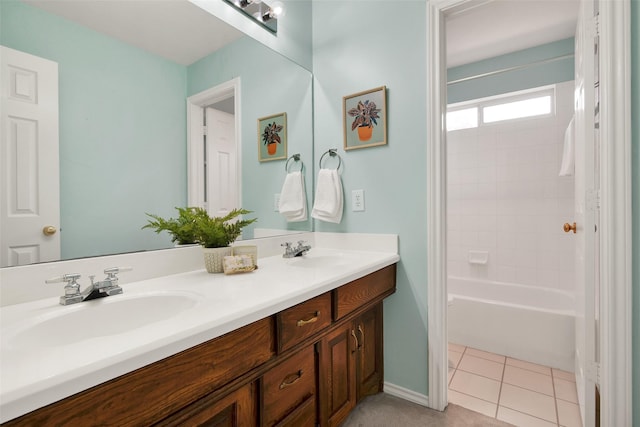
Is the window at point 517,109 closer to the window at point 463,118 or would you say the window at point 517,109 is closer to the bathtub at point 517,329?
the window at point 463,118

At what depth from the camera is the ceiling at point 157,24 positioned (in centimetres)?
104

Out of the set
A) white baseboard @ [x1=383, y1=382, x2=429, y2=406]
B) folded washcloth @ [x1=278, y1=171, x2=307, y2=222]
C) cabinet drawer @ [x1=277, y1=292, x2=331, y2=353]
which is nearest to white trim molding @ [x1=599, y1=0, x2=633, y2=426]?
white baseboard @ [x1=383, y1=382, x2=429, y2=406]

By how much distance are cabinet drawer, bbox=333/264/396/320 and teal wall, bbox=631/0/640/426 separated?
93 cm

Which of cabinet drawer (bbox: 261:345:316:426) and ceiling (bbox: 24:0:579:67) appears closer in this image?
cabinet drawer (bbox: 261:345:316:426)

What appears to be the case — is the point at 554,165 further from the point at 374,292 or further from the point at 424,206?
the point at 374,292

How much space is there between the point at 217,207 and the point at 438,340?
1.27m

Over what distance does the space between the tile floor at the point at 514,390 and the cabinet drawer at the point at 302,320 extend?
109 centimetres

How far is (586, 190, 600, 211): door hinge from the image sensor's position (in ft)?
4.10

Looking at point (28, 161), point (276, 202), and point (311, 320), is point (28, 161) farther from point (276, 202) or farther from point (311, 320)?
point (276, 202)

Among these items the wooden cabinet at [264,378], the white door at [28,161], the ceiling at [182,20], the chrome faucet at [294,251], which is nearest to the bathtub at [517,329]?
→ the wooden cabinet at [264,378]

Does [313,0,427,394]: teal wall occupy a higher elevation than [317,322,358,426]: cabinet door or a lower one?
higher

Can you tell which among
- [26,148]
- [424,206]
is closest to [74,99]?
[26,148]

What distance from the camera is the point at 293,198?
1918mm

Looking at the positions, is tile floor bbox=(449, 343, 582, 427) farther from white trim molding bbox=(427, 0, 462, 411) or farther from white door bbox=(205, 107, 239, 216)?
white door bbox=(205, 107, 239, 216)
